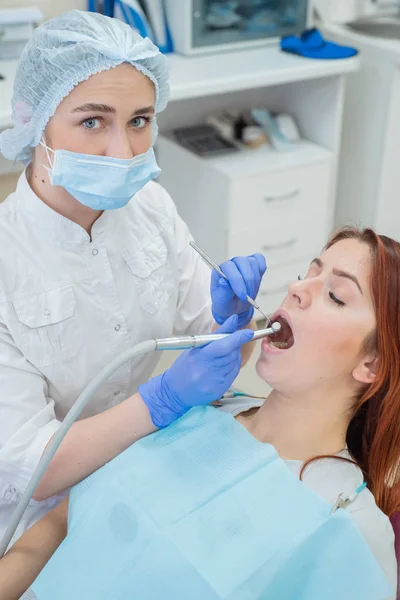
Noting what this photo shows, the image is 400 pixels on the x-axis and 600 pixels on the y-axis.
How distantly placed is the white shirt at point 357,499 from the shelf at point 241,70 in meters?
1.37

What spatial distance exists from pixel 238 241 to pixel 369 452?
1.38m

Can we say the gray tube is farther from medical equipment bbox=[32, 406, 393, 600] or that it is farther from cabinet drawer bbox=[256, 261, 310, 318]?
cabinet drawer bbox=[256, 261, 310, 318]

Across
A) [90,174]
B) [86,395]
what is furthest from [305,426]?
[90,174]

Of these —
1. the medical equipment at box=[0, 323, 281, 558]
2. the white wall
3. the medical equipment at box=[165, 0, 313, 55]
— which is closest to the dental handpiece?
the medical equipment at box=[0, 323, 281, 558]

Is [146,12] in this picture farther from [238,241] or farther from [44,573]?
[44,573]

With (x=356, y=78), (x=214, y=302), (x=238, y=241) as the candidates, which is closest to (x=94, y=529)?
(x=214, y=302)

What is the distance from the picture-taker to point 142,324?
1.45m

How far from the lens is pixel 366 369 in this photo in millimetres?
1270

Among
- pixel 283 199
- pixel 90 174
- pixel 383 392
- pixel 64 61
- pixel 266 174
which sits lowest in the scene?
pixel 283 199

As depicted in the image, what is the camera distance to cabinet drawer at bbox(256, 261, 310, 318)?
2.74 m

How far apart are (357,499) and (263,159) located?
1.68m

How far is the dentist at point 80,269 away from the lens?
1.24 meters

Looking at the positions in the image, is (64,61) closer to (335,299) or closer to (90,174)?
(90,174)

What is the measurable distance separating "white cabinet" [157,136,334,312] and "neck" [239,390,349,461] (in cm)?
131
